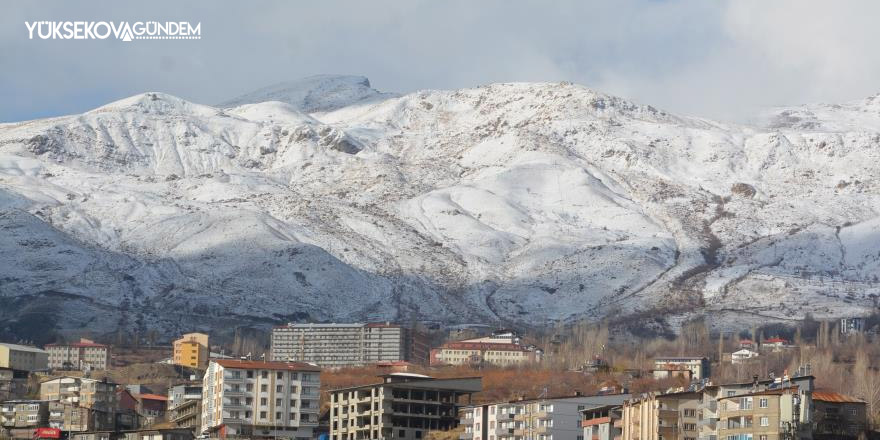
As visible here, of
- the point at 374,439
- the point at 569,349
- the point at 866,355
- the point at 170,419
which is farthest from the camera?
the point at 569,349

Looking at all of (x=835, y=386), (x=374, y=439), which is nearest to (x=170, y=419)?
(x=374, y=439)

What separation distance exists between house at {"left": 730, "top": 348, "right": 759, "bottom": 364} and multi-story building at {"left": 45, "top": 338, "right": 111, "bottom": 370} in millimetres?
58036

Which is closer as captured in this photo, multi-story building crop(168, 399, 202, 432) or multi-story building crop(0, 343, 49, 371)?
multi-story building crop(168, 399, 202, 432)

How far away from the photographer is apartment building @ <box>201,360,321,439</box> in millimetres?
117188

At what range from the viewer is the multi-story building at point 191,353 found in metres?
191

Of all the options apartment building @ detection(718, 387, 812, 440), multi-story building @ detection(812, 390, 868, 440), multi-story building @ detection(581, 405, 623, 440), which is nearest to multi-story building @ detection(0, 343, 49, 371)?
multi-story building @ detection(581, 405, 623, 440)

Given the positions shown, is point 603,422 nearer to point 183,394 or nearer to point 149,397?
point 183,394

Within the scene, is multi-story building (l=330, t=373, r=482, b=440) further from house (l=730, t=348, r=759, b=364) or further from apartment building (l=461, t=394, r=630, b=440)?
house (l=730, t=348, r=759, b=364)

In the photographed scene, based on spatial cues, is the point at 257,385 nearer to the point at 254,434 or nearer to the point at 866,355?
the point at 254,434

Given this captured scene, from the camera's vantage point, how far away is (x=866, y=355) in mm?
179250

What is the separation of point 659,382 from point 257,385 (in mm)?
45935

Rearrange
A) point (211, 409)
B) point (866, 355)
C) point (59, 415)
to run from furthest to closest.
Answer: point (866, 355) → point (59, 415) → point (211, 409)

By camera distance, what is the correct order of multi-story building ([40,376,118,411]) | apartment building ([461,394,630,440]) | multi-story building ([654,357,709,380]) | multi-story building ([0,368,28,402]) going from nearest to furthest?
apartment building ([461,394,630,440])
multi-story building ([40,376,118,411])
multi-story building ([0,368,28,402])
multi-story building ([654,357,709,380])

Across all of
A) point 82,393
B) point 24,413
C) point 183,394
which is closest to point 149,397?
point 183,394
